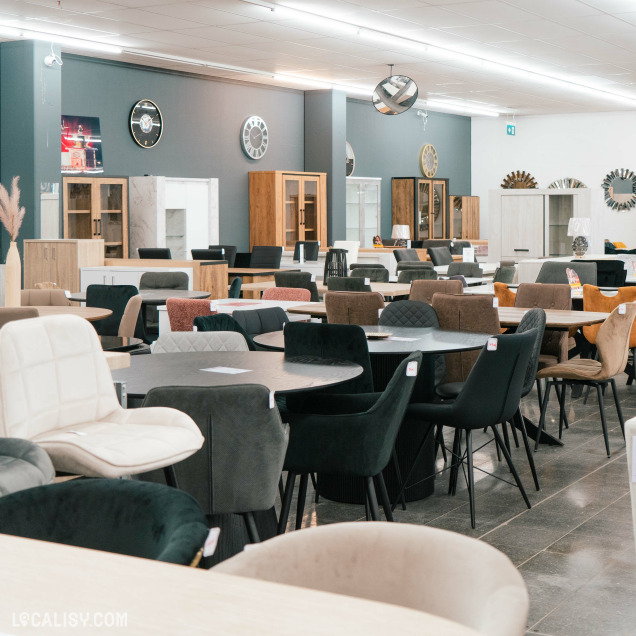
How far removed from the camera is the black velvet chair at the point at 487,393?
421 centimetres

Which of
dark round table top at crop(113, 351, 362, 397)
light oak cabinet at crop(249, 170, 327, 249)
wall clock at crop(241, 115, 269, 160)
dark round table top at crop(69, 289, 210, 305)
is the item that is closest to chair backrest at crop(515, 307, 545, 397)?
dark round table top at crop(113, 351, 362, 397)

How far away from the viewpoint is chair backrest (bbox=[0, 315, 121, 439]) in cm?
271

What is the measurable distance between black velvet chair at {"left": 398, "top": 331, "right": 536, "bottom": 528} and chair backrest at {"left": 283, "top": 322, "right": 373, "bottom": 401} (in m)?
0.35

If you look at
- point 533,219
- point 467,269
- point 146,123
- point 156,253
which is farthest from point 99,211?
point 533,219

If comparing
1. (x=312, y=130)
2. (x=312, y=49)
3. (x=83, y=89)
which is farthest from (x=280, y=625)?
(x=312, y=130)

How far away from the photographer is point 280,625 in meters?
1.09

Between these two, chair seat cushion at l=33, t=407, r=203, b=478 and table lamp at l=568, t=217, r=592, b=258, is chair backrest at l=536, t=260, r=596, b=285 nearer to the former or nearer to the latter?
table lamp at l=568, t=217, r=592, b=258

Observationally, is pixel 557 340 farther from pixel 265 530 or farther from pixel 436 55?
pixel 436 55

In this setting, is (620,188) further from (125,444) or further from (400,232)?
(125,444)

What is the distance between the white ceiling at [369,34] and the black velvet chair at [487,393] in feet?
18.2

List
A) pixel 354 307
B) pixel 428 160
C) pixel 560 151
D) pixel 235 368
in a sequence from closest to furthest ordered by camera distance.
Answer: pixel 235 368, pixel 354 307, pixel 428 160, pixel 560 151

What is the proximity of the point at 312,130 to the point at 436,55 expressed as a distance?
4.23 metres

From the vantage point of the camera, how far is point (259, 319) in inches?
231

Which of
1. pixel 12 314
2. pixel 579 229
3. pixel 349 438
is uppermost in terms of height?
pixel 579 229
